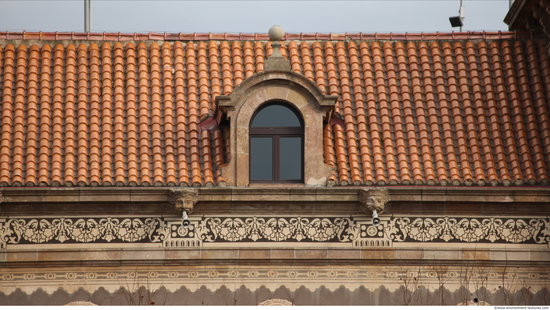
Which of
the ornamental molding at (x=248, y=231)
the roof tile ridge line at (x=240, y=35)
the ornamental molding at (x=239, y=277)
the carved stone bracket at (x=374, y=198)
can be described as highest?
the roof tile ridge line at (x=240, y=35)

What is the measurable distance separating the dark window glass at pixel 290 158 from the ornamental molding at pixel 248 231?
1.00m

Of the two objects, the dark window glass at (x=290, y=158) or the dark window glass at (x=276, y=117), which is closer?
the dark window glass at (x=290, y=158)

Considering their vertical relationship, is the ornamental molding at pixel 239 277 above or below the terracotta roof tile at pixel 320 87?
below

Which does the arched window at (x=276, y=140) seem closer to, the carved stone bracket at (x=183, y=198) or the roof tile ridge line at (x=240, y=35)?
the carved stone bracket at (x=183, y=198)

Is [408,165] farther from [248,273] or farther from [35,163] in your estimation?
[35,163]

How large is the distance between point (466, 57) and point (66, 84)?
27.3 feet

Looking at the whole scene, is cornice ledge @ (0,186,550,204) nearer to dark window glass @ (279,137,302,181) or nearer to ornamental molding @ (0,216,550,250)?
ornamental molding @ (0,216,550,250)

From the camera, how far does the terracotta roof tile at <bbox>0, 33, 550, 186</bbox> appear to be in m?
34.1

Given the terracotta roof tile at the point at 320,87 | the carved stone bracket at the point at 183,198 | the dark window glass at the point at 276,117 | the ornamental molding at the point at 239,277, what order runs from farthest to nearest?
1. the dark window glass at the point at 276,117
2. the terracotta roof tile at the point at 320,87
3. the ornamental molding at the point at 239,277
4. the carved stone bracket at the point at 183,198

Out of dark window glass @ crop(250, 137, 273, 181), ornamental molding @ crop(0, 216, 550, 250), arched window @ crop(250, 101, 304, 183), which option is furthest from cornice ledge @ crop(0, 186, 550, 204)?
arched window @ crop(250, 101, 304, 183)

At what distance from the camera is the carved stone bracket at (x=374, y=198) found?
108 feet

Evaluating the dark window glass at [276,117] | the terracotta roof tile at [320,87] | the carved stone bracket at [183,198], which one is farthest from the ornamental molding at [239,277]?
the dark window glass at [276,117]

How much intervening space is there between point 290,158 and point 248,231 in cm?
178

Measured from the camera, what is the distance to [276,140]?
3428 centimetres
